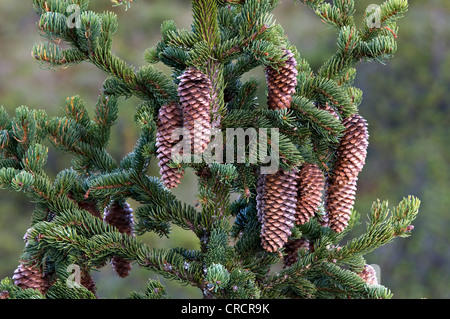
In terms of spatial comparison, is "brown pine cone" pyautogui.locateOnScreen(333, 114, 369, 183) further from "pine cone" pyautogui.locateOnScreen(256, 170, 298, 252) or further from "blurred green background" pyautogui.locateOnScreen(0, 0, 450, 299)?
"blurred green background" pyautogui.locateOnScreen(0, 0, 450, 299)

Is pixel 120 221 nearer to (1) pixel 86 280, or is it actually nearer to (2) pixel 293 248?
(1) pixel 86 280

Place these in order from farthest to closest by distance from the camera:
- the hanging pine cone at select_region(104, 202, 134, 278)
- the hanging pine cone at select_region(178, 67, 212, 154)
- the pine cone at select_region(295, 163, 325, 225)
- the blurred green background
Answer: the blurred green background, the hanging pine cone at select_region(104, 202, 134, 278), the pine cone at select_region(295, 163, 325, 225), the hanging pine cone at select_region(178, 67, 212, 154)

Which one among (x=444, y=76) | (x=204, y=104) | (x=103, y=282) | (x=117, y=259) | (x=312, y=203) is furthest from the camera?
(x=444, y=76)

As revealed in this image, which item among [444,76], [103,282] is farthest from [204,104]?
[444,76]

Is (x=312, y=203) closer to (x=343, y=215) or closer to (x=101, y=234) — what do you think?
(x=343, y=215)

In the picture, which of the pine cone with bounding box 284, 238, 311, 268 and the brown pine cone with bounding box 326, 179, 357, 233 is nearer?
the brown pine cone with bounding box 326, 179, 357, 233

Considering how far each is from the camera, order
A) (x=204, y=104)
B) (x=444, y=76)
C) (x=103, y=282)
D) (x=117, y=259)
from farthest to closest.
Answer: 1. (x=444, y=76)
2. (x=103, y=282)
3. (x=117, y=259)
4. (x=204, y=104)

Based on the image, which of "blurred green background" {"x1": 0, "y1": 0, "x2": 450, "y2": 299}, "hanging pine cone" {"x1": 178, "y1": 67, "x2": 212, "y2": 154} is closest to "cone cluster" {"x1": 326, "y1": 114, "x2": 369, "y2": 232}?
"hanging pine cone" {"x1": 178, "y1": 67, "x2": 212, "y2": 154}

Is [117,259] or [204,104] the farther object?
[117,259]
